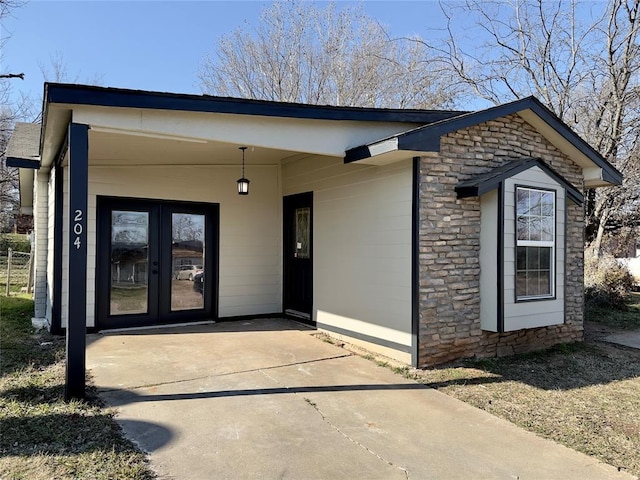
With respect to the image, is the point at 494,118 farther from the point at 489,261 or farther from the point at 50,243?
the point at 50,243

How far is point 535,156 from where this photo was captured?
6.62 meters

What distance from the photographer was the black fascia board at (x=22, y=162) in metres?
6.58

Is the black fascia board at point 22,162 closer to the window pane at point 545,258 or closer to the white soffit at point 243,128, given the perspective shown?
the white soffit at point 243,128

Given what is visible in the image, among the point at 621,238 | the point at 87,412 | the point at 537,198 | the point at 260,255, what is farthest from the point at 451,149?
the point at 621,238

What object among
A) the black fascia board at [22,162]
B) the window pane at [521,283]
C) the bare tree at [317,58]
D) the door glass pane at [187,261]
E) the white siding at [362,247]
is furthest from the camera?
the bare tree at [317,58]

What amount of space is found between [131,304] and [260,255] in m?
2.36

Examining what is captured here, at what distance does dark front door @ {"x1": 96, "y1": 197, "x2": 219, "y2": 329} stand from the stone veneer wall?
4.05 meters

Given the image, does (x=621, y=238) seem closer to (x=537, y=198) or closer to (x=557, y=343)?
(x=557, y=343)

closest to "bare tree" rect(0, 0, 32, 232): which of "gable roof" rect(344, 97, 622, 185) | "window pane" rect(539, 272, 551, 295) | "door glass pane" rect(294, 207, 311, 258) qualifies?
"door glass pane" rect(294, 207, 311, 258)

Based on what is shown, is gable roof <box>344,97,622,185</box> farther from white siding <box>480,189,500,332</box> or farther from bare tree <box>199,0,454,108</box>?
bare tree <box>199,0,454,108</box>

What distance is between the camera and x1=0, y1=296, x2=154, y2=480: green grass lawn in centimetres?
286

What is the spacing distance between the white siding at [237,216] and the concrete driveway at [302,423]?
7.64 feet

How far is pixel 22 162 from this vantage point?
265 inches

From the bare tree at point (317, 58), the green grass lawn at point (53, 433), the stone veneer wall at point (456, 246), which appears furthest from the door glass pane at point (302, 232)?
the bare tree at point (317, 58)
